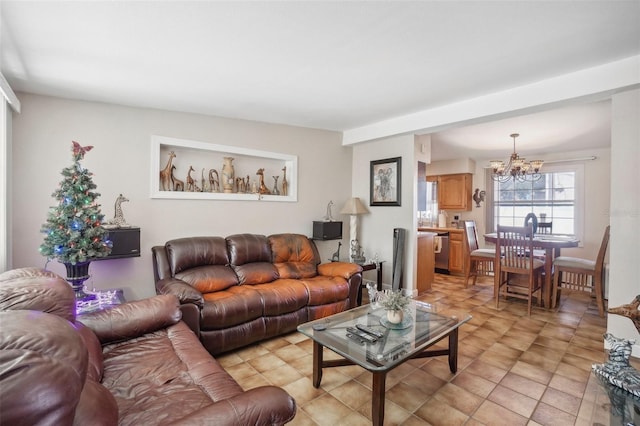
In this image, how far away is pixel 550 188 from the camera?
572 centimetres

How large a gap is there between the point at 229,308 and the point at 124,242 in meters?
1.27

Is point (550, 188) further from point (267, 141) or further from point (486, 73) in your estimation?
point (267, 141)

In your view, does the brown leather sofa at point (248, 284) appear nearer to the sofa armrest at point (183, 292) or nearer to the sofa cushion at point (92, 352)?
the sofa armrest at point (183, 292)

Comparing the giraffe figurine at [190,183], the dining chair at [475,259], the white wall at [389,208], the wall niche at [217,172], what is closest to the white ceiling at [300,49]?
the wall niche at [217,172]

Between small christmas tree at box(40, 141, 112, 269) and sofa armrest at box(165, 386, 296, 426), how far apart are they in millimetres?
1960

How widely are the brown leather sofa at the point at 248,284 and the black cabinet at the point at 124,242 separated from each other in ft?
0.67

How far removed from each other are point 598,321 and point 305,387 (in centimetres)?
352

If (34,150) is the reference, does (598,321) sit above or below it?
below

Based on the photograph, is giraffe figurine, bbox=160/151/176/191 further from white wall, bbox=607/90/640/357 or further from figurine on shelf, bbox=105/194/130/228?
white wall, bbox=607/90/640/357

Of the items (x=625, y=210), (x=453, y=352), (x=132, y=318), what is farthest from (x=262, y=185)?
(x=625, y=210)

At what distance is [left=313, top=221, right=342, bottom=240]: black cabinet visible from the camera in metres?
4.32

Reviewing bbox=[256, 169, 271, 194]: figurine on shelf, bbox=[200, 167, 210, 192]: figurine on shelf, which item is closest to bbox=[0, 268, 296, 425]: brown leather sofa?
bbox=[200, 167, 210, 192]: figurine on shelf

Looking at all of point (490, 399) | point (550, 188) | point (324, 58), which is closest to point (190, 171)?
point (324, 58)

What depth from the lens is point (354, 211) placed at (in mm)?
4520
